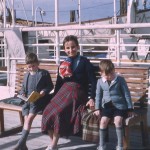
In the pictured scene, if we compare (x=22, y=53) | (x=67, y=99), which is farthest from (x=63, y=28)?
(x=67, y=99)

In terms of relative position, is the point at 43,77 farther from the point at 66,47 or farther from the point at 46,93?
the point at 66,47

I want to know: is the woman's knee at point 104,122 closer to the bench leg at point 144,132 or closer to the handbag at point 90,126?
the handbag at point 90,126

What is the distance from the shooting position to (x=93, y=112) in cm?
398

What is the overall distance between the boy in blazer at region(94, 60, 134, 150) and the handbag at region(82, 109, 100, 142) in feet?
0.22

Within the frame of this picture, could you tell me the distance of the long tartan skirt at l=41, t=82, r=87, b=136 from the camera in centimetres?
406

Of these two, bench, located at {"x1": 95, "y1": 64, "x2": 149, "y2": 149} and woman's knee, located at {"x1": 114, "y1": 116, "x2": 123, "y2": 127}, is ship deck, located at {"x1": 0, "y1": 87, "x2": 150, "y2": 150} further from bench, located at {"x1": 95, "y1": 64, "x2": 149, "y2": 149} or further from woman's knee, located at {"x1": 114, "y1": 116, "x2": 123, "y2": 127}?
woman's knee, located at {"x1": 114, "y1": 116, "x2": 123, "y2": 127}

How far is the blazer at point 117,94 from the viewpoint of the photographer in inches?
151

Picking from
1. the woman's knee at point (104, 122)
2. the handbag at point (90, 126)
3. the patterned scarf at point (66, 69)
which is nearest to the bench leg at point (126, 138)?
the woman's knee at point (104, 122)

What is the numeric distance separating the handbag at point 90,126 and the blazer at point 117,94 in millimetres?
126

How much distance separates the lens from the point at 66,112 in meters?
4.09

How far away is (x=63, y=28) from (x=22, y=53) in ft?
3.46

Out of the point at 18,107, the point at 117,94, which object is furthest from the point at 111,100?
the point at 18,107

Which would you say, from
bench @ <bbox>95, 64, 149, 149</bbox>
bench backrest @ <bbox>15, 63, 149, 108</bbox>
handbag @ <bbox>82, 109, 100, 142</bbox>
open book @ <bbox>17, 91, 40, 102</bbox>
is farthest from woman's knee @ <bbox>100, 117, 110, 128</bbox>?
open book @ <bbox>17, 91, 40, 102</bbox>

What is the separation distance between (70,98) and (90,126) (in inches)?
16.1
